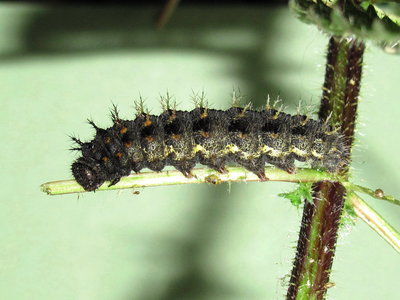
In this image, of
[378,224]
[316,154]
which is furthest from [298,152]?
[378,224]

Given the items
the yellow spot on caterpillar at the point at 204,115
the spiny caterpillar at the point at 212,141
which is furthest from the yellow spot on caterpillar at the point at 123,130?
the yellow spot on caterpillar at the point at 204,115

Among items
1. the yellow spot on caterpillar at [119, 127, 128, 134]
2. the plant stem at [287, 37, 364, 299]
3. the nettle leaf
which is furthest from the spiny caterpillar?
the nettle leaf

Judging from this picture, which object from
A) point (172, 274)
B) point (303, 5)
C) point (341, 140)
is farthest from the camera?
point (172, 274)

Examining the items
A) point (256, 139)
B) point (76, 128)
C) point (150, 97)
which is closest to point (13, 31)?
point (76, 128)

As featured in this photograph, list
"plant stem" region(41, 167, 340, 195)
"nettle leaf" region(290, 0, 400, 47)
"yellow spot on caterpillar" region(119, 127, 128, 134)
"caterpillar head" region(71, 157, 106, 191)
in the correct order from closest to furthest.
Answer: "nettle leaf" region(290, 0, 400, 47)
"plant stem" region(41, 167, 340, 195)
"caterpillar head" region(71, 157, 106, 191)
"yellow spot on caterpillar" region(119, 127, 128, 134)

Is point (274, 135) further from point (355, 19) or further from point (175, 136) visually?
point (355, 19)

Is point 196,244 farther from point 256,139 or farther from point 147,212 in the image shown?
point 256,139

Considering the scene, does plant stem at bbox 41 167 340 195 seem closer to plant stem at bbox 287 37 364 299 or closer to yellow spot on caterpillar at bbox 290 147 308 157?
plant stem at bbox 287 37 364 299

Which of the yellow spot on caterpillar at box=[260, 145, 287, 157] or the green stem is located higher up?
the yellow spot on caterpillar at box=[260, 145, 287, 157]
